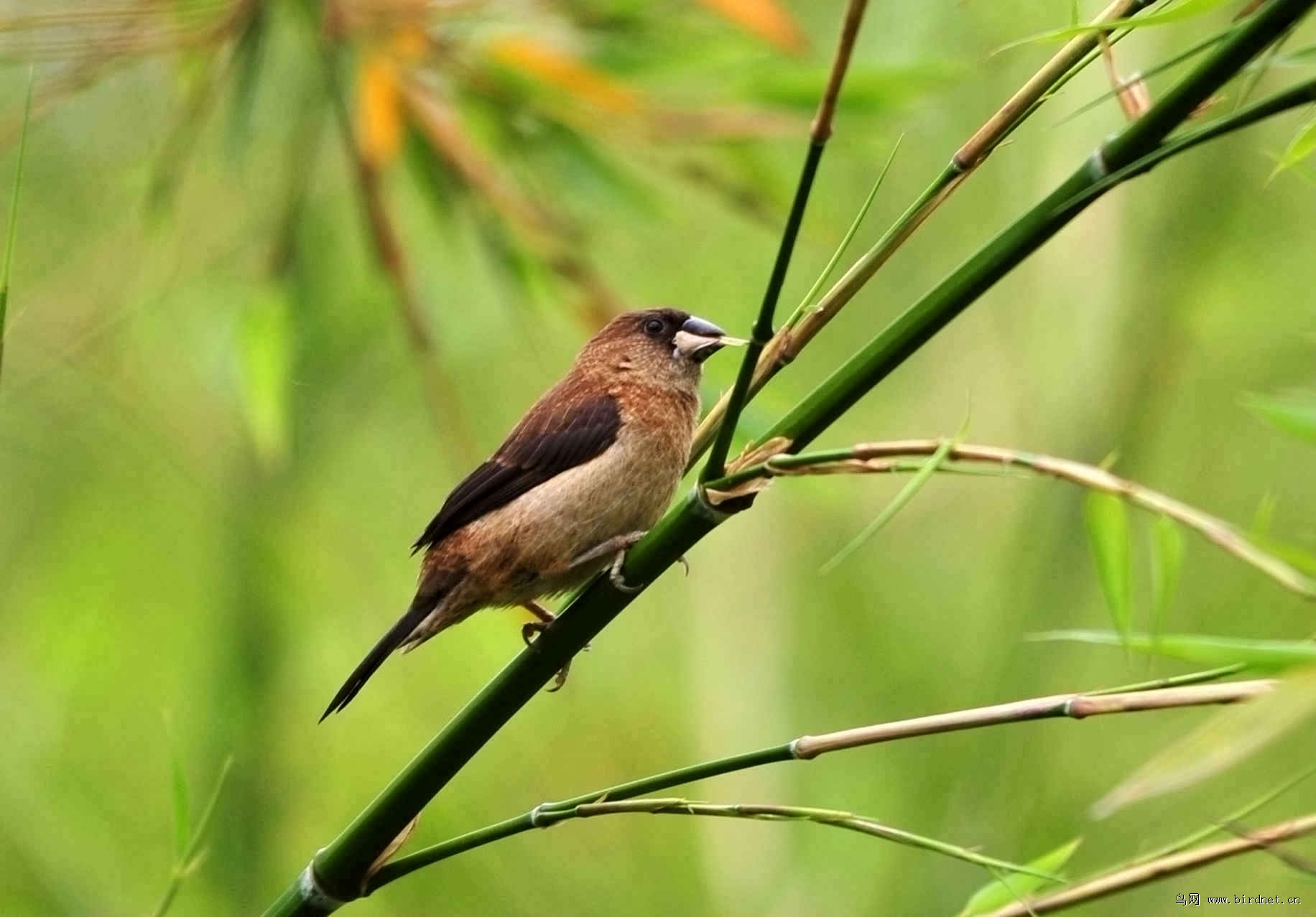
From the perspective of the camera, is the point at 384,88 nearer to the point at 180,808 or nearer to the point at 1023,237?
the point at 180,808

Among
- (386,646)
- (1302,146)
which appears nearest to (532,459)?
(386,646)

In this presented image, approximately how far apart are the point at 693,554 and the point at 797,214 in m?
4.48

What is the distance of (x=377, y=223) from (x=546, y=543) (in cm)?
→ 82

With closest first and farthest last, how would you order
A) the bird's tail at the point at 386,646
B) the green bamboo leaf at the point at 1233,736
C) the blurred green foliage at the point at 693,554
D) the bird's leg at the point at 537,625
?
the green bamboo leaf at the point at 1233,736 → the bird's tail at the point at 386,646 → the bird's leg at the point at 537,625 → the blurred green foliage at the point at 693,554

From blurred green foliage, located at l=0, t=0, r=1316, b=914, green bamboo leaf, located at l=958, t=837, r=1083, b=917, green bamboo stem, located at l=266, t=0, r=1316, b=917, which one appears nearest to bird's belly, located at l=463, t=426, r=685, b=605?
blurred green foliage, located at l=0, t=0, r=1316, b=914

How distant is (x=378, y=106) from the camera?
3.41m

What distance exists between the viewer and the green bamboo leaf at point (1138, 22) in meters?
1.53

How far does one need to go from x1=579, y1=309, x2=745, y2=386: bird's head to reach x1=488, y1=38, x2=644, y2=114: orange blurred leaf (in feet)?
1.62

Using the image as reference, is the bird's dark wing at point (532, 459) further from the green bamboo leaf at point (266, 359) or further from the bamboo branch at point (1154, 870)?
the bamboo branch at point (1154, 870)

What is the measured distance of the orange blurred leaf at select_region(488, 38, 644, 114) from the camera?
3.51 metres

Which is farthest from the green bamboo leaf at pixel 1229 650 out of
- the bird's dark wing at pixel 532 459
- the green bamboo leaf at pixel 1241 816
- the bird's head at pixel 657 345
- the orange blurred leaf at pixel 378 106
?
the orange blurred leaf at pixel 378 106

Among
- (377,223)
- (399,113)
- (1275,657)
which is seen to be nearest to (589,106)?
(399,113)

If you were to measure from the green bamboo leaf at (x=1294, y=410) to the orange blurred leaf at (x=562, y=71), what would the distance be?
215cm

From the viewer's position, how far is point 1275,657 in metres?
1.39
